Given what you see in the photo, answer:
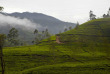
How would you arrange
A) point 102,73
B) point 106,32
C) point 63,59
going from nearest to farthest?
point 102,73 → point 63,59 → point 106,32

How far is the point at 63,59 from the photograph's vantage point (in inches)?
2719

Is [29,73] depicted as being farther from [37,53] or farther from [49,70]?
[37,53]

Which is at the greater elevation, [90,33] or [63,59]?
[90,33]

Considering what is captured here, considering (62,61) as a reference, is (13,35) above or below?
above

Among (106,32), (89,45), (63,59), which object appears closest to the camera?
(63,59)

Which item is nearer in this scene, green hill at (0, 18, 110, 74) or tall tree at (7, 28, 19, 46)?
green hill at (0, 18, 110, 74)

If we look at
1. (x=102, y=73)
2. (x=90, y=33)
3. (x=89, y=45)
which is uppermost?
(x=90, y=33)

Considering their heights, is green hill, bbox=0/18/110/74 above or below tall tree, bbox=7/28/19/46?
below

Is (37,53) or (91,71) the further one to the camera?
(37,53)

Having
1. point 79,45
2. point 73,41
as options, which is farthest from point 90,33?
point 79,45

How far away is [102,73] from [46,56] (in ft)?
109

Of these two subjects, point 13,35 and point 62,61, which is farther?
point 13,35

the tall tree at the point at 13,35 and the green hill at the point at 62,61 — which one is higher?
the tall tree at the point at 13,35

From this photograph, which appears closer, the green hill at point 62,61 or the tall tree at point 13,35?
the green hill at point 62,61
